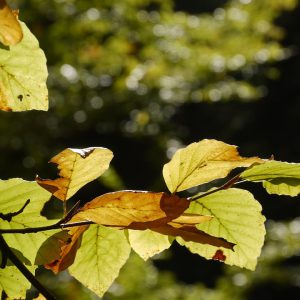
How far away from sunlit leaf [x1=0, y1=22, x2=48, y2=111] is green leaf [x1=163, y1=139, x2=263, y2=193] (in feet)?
0.41

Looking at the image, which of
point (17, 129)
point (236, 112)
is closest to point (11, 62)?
point (17, 129)

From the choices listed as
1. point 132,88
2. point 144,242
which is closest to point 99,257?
point 144,242

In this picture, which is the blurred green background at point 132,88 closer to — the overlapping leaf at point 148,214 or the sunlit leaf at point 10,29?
the overlapping leaf at point 148,214

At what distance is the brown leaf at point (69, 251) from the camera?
1.48 feet

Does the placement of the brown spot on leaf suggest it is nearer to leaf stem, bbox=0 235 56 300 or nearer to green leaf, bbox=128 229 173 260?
green leaf, bbox=128 229 173 260

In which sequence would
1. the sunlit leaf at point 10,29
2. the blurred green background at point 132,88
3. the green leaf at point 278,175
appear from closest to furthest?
the sunlit leaf at point 10,29 < the green leaf at point 278,175 < the blurred green background at point 132,88

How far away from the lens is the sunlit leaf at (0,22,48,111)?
0.43 m

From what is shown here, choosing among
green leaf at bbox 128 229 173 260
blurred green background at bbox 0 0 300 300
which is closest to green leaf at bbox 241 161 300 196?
green leaf at bbox 128 229 173 260

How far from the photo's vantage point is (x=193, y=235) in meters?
0.41

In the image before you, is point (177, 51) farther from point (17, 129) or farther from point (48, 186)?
point (48, 186)

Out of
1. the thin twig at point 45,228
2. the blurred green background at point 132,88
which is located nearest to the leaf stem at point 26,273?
the thin twig at point 45,228

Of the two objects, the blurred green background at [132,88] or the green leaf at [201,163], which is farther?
the blurred green background at [132,88]

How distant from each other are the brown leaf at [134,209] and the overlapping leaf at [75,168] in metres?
0.03

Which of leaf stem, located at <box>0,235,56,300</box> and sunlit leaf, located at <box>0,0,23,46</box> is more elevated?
sunlit leaf, located at <box>0,0,23,46</box>
